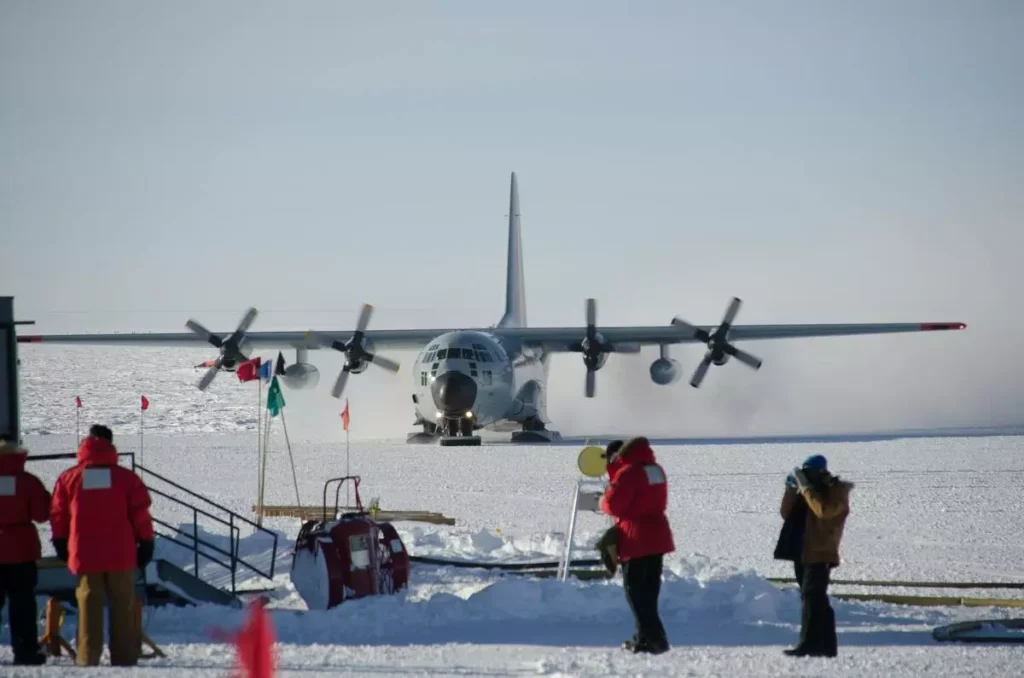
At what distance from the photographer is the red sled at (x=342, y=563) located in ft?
32.5

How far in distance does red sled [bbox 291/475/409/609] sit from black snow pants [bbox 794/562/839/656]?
12.3 ft

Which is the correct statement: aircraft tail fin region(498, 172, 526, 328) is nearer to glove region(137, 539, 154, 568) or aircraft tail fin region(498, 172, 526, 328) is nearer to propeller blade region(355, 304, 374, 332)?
propeller blade region(355, 304, 374, 332)

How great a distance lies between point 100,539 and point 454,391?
23.6 m

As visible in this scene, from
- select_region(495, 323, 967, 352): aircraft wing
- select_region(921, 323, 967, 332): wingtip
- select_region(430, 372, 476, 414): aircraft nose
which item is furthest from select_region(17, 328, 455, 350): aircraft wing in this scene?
select_region(921, 323, 967, 332): wingtip

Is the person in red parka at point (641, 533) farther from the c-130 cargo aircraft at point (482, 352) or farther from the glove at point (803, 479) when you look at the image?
the c-130 cargo aircraft at point (482, 352)

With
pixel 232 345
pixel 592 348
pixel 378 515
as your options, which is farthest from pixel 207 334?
pixel 378 515

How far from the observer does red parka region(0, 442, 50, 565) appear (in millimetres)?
8188

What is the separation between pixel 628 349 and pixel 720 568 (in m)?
28.2

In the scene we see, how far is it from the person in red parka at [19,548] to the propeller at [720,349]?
27.0 m

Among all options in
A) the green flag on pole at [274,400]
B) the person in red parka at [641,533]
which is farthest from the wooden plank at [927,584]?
the green flag on pole at [274,400]

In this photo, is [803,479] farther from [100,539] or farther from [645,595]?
[100,539]

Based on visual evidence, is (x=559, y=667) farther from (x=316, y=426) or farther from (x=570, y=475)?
(x=316, y=426)

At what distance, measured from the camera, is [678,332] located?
36.4 meters

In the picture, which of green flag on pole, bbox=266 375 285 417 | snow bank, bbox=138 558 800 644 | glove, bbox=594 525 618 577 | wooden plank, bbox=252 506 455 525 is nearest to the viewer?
glove, bbox=594 525 618 577
